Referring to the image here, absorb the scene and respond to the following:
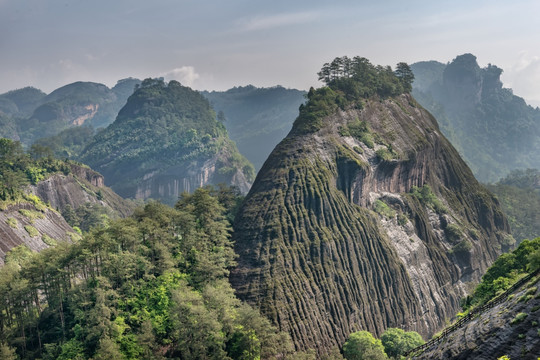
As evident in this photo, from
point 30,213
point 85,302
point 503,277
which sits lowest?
point 503,277

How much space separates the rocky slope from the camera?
31.4 m

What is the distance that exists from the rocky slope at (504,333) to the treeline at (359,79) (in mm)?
62594

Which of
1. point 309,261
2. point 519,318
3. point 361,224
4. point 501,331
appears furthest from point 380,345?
point 519,318

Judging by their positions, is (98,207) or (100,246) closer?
(100,246)

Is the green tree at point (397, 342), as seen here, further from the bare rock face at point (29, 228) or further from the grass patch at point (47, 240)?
the grass patch at point (47, 240)

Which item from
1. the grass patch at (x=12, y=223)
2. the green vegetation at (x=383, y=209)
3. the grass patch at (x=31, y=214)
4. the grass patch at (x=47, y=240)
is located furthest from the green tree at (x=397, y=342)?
the grass patch at (x=31, y=214)

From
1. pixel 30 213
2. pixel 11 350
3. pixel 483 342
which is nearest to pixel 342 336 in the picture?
pixel 483 342

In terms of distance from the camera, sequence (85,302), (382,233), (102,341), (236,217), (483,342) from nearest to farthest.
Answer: (483,342)
(102,341)
(85,302)
(236,217)
(382,233)

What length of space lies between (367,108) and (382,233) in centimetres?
2820

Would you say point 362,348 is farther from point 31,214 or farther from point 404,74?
point 404,74

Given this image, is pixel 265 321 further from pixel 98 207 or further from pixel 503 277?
pixel 98 207

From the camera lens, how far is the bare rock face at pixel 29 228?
76.5m

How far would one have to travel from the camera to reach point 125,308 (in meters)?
49.2

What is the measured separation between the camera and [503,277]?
189ft
